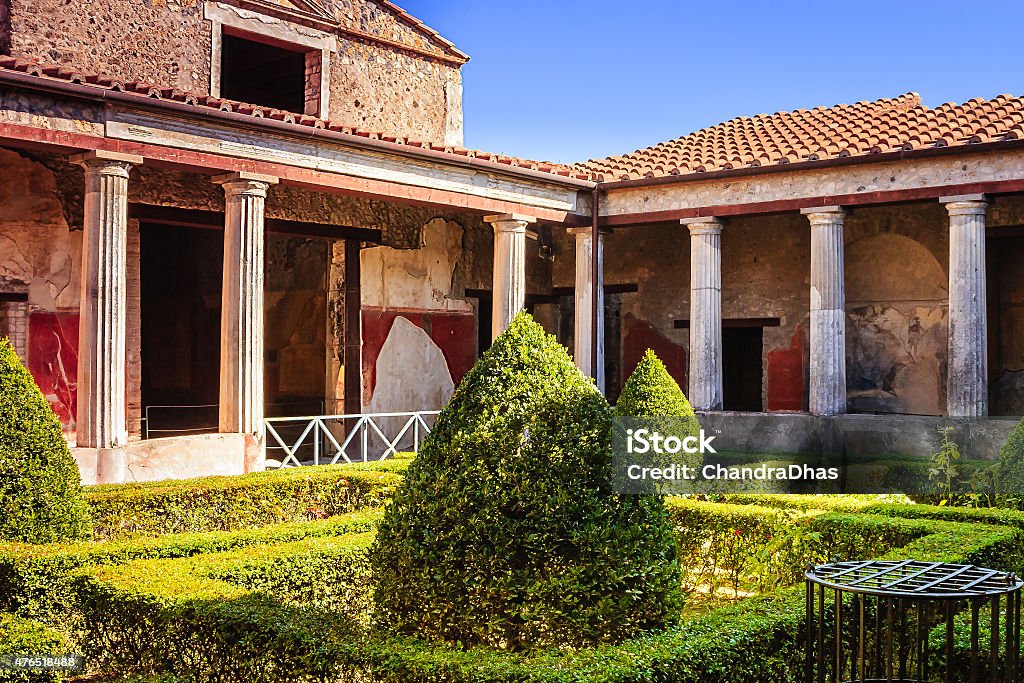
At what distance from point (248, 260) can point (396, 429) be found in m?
4.48

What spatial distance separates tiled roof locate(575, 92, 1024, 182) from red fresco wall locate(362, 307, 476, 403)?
274 cm

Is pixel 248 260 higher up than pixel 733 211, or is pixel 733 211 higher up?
pixel 733 211

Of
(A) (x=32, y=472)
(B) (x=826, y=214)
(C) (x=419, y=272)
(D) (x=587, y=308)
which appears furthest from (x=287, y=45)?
(A) (x=32, y=472)

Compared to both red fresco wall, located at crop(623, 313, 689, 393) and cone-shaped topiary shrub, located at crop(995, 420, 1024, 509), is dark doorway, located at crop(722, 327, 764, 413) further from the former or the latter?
cone-shaped topiary shrub, located at crop(995, 420, 1024, 509)

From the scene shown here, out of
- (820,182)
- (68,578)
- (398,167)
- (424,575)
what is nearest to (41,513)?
(68,578)

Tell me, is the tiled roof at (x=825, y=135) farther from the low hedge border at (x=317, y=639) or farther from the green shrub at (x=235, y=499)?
the low hedge border at (x=317, y=639)

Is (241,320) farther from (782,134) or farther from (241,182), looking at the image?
(782,134)

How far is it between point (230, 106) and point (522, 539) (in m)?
6.80

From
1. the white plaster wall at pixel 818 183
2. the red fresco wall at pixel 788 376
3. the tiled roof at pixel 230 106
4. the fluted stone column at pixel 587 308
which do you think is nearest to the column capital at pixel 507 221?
the tiled roof at pixel 230 106

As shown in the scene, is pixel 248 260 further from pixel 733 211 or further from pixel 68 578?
pixel 733 211

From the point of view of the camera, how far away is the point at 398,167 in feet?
35.6

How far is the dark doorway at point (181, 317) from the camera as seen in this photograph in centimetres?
1545

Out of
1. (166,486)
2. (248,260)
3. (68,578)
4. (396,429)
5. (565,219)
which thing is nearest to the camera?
(68,578)

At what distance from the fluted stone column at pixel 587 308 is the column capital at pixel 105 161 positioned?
19.2 ft
